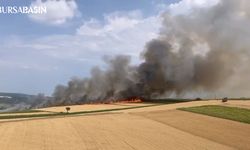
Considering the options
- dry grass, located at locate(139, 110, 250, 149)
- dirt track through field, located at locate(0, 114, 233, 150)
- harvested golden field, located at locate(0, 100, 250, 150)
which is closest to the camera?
dirt track through field, located at locate(0, 114, 233, 150)

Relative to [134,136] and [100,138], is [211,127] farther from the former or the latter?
[100,138]

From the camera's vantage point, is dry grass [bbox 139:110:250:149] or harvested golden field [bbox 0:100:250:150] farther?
dry grass [bbox 139:110:250:149]

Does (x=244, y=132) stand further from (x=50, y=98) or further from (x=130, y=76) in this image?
(x=50, y=98)

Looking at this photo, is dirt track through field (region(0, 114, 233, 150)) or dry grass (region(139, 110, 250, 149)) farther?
dry grass (region(139, 110, 250, 149))

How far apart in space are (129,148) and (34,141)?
20.9 ft

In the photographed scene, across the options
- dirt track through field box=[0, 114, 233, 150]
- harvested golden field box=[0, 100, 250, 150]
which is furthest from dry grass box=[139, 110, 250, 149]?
dirt track through field box=[0, 114, 233, 150]

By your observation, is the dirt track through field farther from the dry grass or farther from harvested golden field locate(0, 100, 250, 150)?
the dry grass

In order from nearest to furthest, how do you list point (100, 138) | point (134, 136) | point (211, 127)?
point (100, 138) → point (134, 136) → point (211, 127)

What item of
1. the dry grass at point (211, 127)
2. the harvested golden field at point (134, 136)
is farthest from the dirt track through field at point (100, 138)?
the dry grass at point (211, 127)

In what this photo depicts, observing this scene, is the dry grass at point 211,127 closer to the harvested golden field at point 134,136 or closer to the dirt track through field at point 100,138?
the harvested golden field at point 134,136

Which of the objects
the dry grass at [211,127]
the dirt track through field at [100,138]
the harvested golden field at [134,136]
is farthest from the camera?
the dry grass at [211,127]

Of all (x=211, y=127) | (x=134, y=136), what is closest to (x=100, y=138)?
(x=134, y=136)

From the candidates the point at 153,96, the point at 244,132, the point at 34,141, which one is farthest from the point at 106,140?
the point at 153,96

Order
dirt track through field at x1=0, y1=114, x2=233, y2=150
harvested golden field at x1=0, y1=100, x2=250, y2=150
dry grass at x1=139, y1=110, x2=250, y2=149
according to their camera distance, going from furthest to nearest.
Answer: dry grass at x1=139, y1=110, x2=250, y2=149, harvested golden field at x1=0, y1=100, x2=250, y2=150, dirt track through field at x1=0, y1=114, x2=233, y2=150
